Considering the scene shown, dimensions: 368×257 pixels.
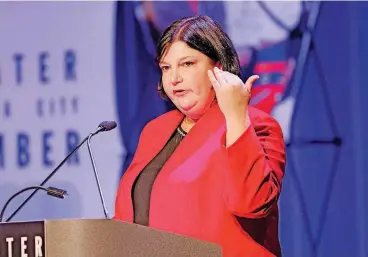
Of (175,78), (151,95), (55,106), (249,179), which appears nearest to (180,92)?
(175,78)

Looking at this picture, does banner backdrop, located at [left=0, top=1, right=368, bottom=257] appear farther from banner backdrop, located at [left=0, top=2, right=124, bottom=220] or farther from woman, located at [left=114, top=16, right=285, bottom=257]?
woman, located at [left=114, top=16, right=285, bottom=257]

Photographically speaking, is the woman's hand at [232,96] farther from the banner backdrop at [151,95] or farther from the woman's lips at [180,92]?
the banner backdrop at [151,95]

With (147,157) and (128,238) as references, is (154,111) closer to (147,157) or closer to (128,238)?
(147,157)

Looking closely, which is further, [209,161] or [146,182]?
[146,182]

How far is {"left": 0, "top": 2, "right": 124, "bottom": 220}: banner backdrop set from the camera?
3.41 m

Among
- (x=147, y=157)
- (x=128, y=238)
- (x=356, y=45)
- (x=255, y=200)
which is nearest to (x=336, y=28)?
(x=356, y=45)

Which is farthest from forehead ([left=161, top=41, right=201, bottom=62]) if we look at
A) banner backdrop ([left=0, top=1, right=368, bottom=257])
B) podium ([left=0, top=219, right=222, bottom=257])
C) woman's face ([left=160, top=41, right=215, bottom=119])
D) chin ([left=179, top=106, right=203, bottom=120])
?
banner backdrop ([left=0, top=1, right=368, bottom=257])

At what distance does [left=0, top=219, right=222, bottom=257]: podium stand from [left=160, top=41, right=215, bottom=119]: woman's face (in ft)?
1.85

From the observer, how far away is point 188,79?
6.44 feet

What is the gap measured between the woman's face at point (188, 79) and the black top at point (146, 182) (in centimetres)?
13

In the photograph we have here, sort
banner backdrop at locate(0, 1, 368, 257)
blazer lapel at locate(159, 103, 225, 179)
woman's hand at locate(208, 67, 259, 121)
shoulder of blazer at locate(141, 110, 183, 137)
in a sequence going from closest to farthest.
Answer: woman's hand at locate(208, 67, 259, 121) → blazer lapel at locate(159, 103, 225, 179) → shoulder of blazer at locate(141, 110, 183, 137) → banner backdrop at locate(0, 1, 368, 257)

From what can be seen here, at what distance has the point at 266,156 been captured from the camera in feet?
5.95

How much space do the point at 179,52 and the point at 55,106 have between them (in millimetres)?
1565

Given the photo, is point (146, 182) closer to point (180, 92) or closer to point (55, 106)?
point (180, 92)
